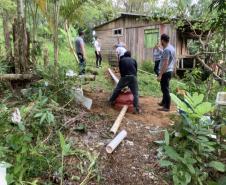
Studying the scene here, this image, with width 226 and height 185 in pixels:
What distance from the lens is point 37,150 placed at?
12.9 feet

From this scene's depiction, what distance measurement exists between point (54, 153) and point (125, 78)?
302 centimetres

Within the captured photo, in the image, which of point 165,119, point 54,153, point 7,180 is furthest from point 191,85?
point 7,180

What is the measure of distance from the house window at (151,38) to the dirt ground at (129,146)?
11.1 meters

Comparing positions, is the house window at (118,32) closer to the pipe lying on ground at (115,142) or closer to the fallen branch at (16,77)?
the fallen branch at (16,77)

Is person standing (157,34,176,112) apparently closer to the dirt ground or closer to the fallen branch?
the dirt ground

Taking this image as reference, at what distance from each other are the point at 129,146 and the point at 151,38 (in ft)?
43.8

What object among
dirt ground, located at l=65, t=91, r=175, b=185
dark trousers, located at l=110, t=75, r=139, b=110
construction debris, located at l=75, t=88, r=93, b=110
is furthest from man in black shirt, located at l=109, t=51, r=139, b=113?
construction debris, located at l=75, t=88, r=93, b=110

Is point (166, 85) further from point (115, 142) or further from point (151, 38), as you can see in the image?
point (151, 38)

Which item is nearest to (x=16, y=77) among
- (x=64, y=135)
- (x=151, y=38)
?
(x=64, y=135)

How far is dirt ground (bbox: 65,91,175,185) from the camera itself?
4.23 m

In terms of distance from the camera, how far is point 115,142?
15.6ft

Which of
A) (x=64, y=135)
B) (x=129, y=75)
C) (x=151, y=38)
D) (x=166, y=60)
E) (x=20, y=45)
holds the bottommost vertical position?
(x=64, y=135)

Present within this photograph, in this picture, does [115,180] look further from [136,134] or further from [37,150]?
[136,134]

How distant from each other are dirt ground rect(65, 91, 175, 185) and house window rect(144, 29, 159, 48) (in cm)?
1110
